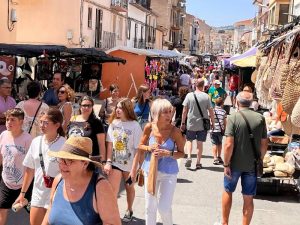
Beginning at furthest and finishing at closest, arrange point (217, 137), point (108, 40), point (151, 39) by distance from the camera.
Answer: point (151, 39) → point (108, 40) → point (217, 137)

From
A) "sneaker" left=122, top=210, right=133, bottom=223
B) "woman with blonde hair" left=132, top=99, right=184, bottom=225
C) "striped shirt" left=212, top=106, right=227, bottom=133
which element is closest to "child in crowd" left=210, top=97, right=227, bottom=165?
"striped shirt" left=212, top=106, right=227, bottom=133

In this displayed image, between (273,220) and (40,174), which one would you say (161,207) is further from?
(273,220)

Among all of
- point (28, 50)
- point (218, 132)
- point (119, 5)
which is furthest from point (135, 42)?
point (218, 132)

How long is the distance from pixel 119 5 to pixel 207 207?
26422mm

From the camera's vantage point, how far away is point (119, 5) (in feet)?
104

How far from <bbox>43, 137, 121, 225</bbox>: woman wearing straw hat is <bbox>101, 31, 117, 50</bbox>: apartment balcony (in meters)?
25.8

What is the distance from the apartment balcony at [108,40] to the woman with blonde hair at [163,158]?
23775mm

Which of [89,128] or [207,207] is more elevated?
[89,128]

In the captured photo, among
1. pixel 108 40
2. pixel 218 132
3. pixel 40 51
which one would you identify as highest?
pixel 108 40

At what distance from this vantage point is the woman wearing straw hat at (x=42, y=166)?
4.44 metres

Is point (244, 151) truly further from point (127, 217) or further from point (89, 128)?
point (89, 128)

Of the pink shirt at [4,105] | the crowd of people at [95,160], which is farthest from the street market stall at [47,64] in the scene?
the crowd of people at [95,160]

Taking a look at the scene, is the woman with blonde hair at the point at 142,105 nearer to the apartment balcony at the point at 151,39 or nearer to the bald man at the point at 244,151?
the bald man at the point at 244,151

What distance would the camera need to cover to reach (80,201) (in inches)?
115
